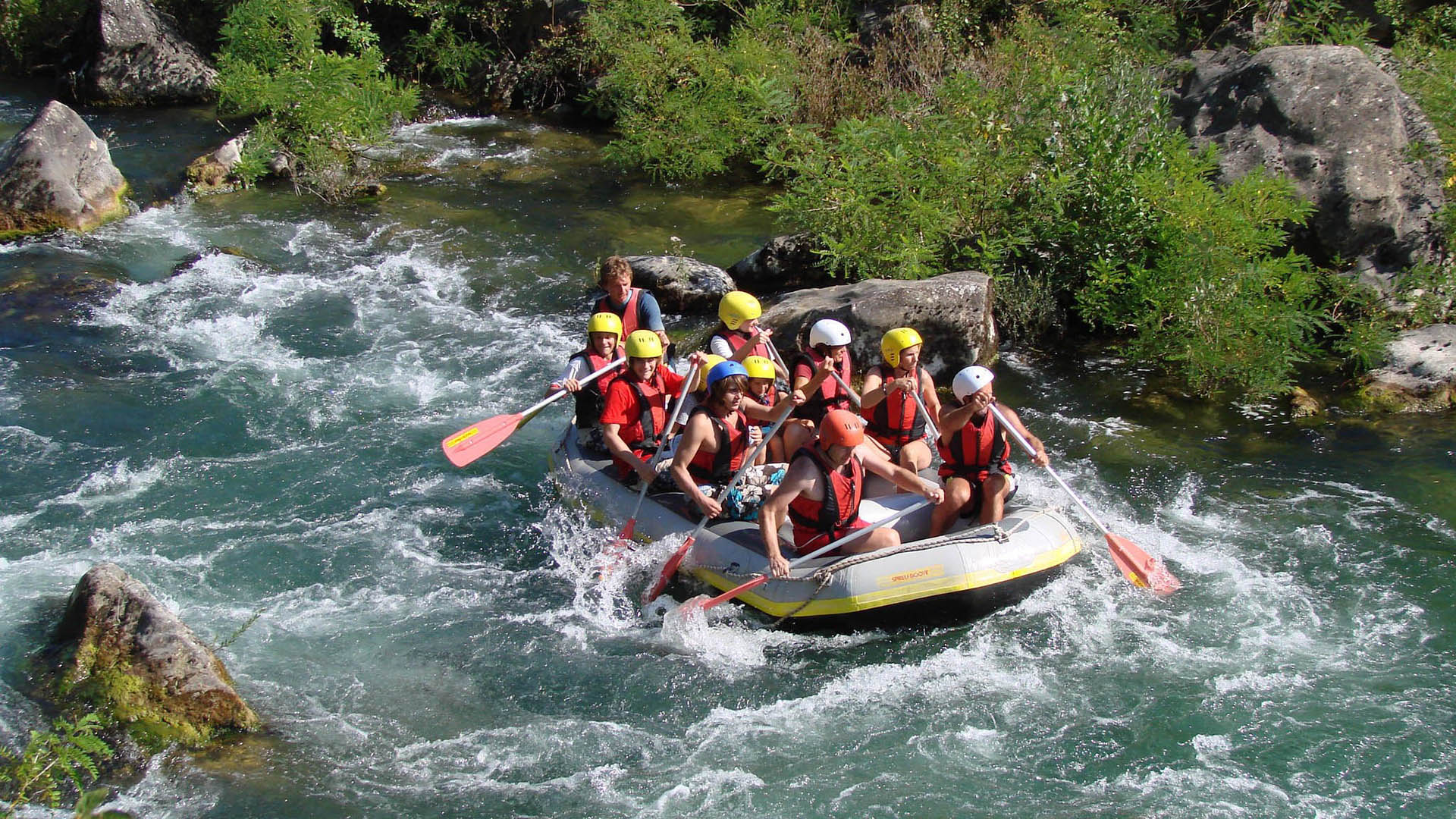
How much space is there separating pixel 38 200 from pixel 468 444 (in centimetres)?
682

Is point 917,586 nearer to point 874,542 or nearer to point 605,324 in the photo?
point 874,542

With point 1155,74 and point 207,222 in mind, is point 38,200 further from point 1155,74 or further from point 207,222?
point 1155,74

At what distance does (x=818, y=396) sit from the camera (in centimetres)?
669

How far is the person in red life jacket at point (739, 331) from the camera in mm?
7090

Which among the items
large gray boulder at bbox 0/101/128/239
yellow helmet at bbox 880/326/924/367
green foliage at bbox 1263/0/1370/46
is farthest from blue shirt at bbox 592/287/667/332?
green foliage at bbox 1263/0/1370/46

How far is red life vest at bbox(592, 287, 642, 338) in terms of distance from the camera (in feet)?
25.7

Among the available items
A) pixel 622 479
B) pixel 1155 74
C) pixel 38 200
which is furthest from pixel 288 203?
pixel 1155 74

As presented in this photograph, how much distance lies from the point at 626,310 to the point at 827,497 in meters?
2.67

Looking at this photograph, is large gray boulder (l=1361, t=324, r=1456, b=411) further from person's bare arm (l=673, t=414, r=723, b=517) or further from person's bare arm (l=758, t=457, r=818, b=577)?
person's bare arm (l=673, t=414, r=723, b=517)

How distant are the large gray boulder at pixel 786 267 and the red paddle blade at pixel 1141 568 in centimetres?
450

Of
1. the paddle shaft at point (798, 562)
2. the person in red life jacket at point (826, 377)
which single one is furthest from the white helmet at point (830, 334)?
the paddle shaft at point (798, 562)

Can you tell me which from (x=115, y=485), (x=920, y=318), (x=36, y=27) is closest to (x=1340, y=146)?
(x=920, y=318)

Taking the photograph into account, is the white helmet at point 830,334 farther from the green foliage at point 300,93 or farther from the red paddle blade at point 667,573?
the green foliage at point 300,93

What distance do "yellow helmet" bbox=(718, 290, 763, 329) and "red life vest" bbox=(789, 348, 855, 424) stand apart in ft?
1.63
